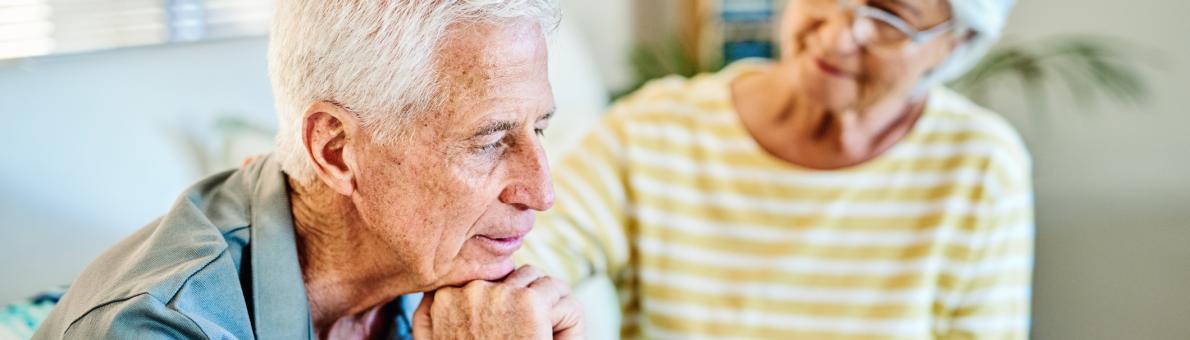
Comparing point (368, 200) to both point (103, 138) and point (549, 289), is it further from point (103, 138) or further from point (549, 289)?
point (103, 138)

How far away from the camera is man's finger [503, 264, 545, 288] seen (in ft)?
3.63

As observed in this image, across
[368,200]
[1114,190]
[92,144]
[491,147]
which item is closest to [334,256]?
[368,200]

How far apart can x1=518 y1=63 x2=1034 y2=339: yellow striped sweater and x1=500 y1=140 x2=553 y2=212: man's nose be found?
552 mm

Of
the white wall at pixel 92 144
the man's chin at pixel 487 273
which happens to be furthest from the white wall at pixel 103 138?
the man's chin at pixel 487 273

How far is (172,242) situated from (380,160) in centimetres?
20

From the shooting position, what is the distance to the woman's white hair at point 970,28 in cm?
158

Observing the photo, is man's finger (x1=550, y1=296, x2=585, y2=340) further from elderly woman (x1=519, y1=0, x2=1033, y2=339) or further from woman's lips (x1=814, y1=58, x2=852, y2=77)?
woman's lips (x1=814, y1=58, x2=852, y2=77)

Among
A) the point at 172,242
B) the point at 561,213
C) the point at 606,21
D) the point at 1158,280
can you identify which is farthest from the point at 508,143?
the point at 606,21

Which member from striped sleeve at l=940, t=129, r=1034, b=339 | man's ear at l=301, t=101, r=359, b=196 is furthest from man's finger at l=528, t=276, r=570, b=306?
striped sleeve at l=940, t=129, r=1034, b=339

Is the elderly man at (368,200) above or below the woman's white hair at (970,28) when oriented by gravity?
below

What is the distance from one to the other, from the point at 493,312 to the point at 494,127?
0.20m

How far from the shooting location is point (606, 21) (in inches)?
134

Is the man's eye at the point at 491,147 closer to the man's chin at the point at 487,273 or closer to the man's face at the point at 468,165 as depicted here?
the man's face at the point at 468,165

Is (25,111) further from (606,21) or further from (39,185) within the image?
(606,21)
